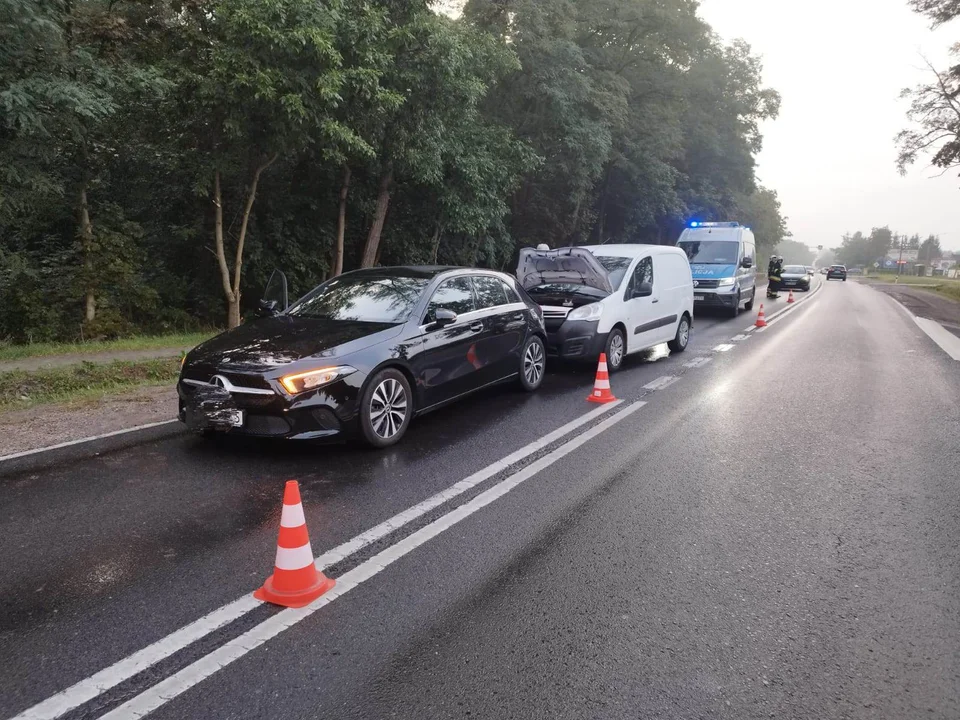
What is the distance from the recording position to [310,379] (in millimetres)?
5516

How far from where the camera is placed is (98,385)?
8.80m

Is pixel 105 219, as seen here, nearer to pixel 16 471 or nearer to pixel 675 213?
pixel 16 471

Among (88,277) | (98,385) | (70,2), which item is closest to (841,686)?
(98,385)

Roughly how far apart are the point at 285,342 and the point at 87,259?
10350 millimetres

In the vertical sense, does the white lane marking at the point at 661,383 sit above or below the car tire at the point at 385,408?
below

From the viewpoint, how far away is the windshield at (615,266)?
10.0 metres

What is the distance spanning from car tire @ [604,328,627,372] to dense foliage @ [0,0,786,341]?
18.1 ft

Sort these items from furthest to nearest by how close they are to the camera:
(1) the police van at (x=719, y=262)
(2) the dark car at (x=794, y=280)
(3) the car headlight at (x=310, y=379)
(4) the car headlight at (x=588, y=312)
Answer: (2) the dark car at (x=794, y=280) → (1) the police van at (x=719, y=262) → (4) the car headlight at (x=588, y=312) → (3) the car headlight at (x=310, y=379)

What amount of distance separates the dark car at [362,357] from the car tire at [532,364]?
0.04m

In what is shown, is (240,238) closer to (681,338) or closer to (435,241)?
(435,241)

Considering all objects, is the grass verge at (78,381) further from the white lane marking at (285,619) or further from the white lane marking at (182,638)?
the white lane marking at (285,619)

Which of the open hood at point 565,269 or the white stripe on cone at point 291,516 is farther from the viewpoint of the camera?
the open hood at point 565,269

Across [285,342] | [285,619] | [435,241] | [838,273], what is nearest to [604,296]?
[285,342]

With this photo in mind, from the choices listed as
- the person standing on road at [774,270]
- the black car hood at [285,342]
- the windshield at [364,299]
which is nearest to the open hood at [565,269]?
the windshield at [364,299]
